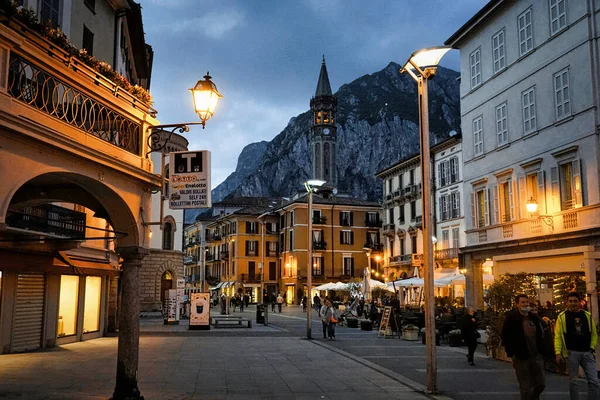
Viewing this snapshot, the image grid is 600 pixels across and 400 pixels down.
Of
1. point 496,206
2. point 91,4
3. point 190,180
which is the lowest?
point 190,180

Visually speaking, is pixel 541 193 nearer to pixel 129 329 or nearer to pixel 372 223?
pixel 129 329

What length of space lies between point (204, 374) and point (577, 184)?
663 inches

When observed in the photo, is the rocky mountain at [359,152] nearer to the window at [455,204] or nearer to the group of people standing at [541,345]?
the window at [455,204]

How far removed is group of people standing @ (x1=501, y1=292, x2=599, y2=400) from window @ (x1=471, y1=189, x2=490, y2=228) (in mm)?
21423

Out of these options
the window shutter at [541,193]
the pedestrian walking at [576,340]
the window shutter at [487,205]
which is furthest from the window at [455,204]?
the pedestrian walking at [576,340]

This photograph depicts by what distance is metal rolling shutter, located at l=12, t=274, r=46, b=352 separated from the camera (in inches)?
733

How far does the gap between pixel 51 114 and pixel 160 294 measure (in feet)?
141

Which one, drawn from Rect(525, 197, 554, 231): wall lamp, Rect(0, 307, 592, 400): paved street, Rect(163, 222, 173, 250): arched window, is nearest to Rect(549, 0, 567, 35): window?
Rect(525, 197, 554, 231): wall lamp

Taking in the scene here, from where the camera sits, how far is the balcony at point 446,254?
4866cm

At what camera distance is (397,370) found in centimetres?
1579

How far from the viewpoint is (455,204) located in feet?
163

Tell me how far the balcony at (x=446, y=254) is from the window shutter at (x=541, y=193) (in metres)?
22.8

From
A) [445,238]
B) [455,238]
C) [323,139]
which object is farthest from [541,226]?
[323,139]

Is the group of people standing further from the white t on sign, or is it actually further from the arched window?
the arched window
